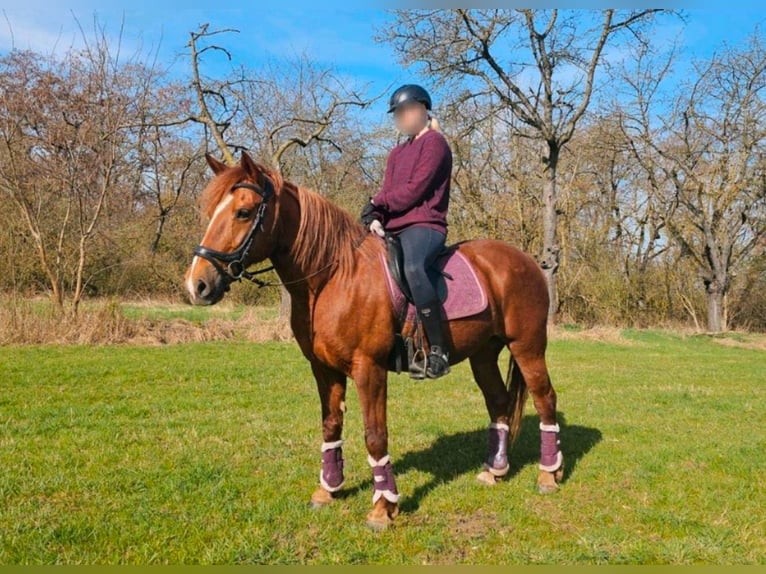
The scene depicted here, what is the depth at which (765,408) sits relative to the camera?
24.6 ft

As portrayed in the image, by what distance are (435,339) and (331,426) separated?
1042mm

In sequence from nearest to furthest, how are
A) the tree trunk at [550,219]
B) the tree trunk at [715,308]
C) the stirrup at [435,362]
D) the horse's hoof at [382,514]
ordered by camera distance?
the horse's hoof at [382,514]
the stirrup at [435,362]
the tree trunk at [550,219]
the tree trunk at [715,308]

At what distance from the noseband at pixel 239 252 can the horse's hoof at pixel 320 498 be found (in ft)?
5.71

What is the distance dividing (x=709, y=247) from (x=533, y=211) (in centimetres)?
798

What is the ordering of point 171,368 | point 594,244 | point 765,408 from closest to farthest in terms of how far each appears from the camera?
point 765,408 → point 171,368 → point 594,244

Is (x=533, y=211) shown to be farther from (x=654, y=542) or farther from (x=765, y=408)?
(x=654, y=542)

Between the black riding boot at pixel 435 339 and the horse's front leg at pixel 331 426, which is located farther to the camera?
the horse's front leg at pixel 331 426

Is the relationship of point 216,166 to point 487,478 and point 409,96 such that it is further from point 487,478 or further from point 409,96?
point 487,478

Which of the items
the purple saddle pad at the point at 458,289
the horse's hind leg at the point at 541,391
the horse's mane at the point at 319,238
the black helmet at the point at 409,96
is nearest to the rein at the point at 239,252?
the horse's mane at the point at 319,238

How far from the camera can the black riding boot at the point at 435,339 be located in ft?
12.6

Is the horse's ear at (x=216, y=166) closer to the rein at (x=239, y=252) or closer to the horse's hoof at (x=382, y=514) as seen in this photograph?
the rein at (x=239, y=252)

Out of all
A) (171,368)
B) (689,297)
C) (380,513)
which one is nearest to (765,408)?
(380,513)

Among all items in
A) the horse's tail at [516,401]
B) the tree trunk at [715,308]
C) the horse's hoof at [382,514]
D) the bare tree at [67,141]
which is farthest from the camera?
the tree trunk at [715,308]

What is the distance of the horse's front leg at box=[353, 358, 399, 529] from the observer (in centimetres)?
368
